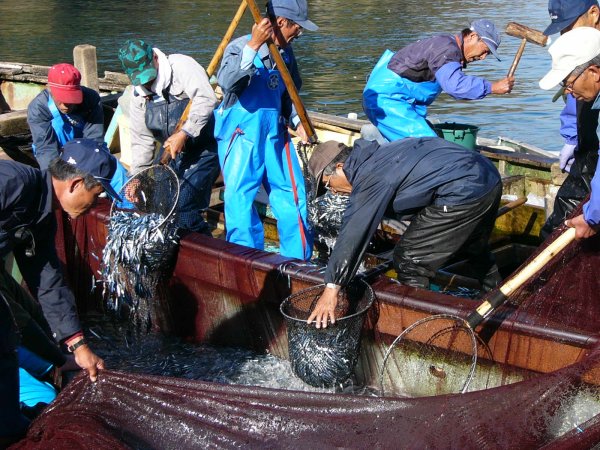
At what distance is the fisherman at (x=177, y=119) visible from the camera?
6219mm

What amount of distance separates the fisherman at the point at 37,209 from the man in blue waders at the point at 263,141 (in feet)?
7.02

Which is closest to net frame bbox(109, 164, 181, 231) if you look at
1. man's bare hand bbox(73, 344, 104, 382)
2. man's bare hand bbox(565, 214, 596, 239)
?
man's bare hand bbox(73, 344, 104, 382)

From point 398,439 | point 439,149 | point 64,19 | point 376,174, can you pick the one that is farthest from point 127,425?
point 64,19

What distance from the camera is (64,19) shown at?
87.8 feet

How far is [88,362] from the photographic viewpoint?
4066 millimetres

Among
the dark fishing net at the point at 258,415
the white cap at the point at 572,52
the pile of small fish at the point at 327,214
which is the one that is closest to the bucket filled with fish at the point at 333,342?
the dark fishing net at the point at 258,415

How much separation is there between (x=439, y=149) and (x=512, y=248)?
2.13 metres

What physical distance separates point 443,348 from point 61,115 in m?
3.91

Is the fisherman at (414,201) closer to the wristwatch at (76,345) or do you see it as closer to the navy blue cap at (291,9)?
the navy blue cap at (291,9)

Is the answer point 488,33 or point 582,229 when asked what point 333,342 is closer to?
point 582,229

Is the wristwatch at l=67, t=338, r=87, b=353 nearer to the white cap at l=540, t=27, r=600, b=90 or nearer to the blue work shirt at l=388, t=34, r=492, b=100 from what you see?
the white cap at l=540, t=27, r=600, b=90

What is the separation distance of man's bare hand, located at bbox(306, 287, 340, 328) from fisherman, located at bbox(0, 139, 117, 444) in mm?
1198

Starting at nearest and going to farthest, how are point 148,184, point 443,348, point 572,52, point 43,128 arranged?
point 572,52 → point 443,348 → point 148,184 → point 43,128

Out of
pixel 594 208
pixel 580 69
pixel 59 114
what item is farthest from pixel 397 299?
pixel 59 114
